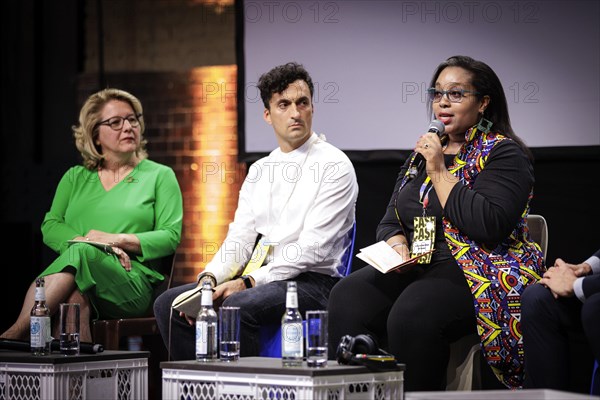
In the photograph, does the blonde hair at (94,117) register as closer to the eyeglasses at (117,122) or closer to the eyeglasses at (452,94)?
the eyeglasses at (117,122)

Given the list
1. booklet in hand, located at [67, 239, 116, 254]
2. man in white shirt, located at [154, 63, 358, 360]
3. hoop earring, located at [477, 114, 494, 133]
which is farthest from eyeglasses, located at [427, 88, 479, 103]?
booklet in hand, located at [67, 239, 116, 254]

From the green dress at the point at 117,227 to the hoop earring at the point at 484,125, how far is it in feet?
5.15

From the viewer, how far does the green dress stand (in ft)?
12.3

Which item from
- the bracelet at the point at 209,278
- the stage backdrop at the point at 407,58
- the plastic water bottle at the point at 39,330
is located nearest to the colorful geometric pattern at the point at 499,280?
the bracelet at the point at 209,278

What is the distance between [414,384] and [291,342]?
59cm

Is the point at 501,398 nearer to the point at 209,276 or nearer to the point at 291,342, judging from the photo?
the point at 291,342

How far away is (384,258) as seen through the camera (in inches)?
116

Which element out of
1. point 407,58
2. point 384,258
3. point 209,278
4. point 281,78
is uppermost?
point 407,58

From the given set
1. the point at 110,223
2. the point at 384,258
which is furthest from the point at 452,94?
the point at 110,223

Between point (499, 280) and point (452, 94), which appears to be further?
point (452, 94)

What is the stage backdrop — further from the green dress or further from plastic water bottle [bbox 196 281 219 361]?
plastic water bottle [bbox 196 281 219 361]

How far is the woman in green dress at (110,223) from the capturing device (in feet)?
12.2

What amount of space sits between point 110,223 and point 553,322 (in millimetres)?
2199

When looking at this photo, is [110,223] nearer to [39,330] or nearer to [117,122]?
[117,122]
